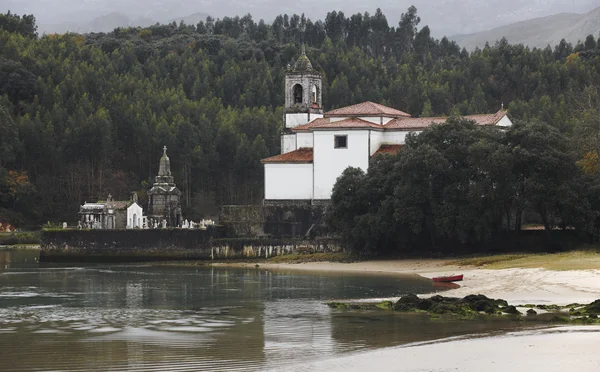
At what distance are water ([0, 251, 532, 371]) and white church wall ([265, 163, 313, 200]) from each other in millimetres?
19112

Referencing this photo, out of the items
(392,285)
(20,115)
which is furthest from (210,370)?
(20,115)

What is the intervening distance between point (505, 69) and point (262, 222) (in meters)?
76.8

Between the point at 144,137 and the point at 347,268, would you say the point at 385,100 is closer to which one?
the point at 144,137

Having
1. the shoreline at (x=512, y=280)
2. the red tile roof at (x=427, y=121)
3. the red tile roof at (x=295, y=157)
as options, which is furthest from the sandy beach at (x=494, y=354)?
the red tile roof at (x=295, y=157)

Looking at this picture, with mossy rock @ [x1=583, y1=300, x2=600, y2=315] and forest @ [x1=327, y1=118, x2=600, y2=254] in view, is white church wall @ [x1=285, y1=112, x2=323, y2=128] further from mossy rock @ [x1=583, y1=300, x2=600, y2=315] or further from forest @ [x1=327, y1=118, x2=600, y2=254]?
mossy rock @ [x1=583, y1=300, x2=600, y2=315]

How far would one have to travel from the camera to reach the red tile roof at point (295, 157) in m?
75.2

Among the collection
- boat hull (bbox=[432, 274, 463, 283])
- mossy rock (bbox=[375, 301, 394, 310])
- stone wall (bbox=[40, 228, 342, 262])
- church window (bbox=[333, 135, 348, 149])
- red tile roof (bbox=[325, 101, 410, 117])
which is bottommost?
mossy rock (bbox=[375, 301, 394, 310])

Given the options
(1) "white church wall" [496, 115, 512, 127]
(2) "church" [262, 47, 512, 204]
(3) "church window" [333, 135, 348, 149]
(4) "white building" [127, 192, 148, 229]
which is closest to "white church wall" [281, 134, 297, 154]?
(2) "church" [262, 47, 512, 204]

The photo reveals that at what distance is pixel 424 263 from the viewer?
59.7m

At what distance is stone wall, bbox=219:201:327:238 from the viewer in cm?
7231

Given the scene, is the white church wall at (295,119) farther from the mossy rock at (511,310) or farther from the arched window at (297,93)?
the mossy rock at (511,310)

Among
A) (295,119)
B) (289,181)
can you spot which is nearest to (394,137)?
(289,181)

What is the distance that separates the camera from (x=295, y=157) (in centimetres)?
7600

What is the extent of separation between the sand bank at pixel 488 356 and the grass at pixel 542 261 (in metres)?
19.0
